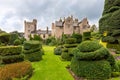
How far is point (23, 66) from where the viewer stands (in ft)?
77.2

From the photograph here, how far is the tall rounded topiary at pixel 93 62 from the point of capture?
21.9 metres

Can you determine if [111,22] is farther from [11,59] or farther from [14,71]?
[14,71]

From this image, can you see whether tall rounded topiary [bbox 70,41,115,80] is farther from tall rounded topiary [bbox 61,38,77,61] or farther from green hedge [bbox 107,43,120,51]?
green hedge [bbox 107,43,120,51]

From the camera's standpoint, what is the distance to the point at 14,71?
72.5ft

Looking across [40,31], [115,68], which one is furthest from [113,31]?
[40,31]

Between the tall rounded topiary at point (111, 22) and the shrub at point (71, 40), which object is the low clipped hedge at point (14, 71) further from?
the tall rounded topiary at point (111, 22)

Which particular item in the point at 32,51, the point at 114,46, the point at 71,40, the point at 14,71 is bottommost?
the point at 14,71

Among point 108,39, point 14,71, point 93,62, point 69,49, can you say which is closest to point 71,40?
point 69,49

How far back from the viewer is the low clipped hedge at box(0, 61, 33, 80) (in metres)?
21.2

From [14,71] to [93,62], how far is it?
8375 millimetres

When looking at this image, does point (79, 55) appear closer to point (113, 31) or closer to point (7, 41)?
point (113, 31)

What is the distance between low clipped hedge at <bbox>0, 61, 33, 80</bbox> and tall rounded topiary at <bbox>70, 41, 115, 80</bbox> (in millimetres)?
5714

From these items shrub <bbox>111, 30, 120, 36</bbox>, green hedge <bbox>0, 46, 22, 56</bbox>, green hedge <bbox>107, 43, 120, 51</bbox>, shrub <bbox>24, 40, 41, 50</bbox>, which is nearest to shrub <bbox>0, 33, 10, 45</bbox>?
shrub <bbox>24, 40, 41, 50</bbox>

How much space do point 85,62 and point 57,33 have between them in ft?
239
